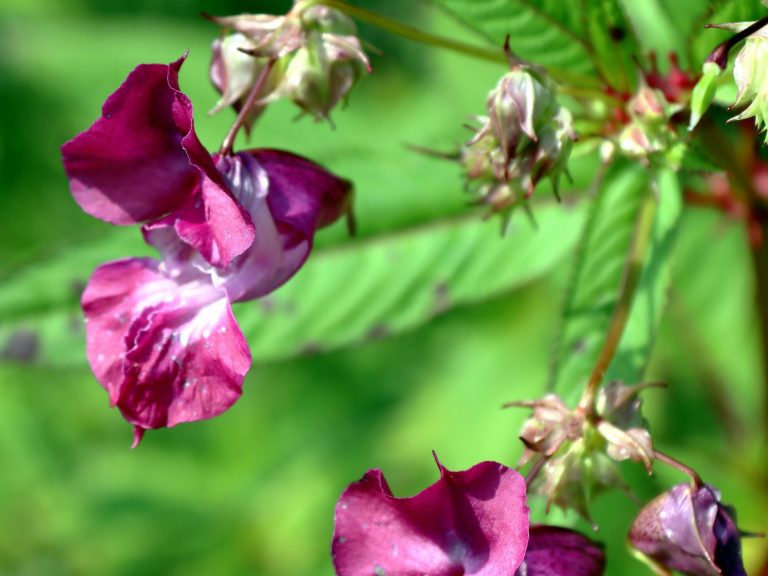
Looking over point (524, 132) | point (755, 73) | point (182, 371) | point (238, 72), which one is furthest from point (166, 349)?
point (755, 73)

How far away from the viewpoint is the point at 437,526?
4.06 ft

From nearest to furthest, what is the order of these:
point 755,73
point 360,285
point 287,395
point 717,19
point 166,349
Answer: point 755,73, point 166,349, point 717,19, point 360,285, point 287,395

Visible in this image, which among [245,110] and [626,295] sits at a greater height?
[245,110]

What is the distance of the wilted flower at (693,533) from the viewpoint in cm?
124

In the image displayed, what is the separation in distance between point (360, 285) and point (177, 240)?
22.1 inches

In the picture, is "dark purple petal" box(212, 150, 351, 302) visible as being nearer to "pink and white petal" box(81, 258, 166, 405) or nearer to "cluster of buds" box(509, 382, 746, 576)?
"pink and white petal" box(81, 258, 166, 405)

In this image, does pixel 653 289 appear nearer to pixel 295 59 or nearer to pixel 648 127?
pixel 648 127

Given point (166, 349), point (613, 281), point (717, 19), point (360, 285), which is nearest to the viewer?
point (166, 349)

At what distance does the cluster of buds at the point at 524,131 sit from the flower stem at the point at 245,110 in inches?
10.5

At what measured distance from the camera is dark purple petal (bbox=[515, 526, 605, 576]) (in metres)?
1.24

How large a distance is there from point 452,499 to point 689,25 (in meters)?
0.87

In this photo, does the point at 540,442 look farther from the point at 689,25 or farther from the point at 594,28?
the point at 689,25

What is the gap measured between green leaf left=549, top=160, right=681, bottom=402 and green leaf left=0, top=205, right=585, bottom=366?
0.89 ft

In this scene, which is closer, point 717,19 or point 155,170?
point 155,170
